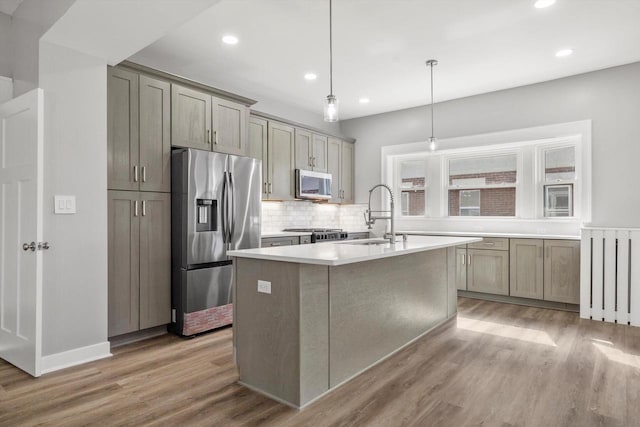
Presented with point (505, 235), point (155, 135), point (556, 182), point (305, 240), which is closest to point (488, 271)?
point (505, 235)

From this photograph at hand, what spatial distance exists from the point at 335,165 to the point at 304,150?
2.56 feet

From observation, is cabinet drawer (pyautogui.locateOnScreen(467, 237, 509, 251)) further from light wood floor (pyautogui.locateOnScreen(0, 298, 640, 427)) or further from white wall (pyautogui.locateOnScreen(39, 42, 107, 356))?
white wall (pyautogui.locateOnScreen(39, 42, 107, 356))

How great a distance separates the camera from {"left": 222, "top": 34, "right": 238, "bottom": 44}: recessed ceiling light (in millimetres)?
3529

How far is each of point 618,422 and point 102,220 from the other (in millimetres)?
3612

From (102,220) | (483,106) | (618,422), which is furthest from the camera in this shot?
(483,106)

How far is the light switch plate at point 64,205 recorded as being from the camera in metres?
2.77

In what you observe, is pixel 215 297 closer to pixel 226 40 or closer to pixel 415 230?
pixel 226 40

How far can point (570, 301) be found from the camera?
4371mm

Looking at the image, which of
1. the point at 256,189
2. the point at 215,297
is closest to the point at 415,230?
the point at 256,189

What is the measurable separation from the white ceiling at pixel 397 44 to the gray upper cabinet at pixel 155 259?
1599mm

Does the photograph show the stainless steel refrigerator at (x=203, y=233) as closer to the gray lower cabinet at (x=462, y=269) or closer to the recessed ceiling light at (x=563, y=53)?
the gray lower cabinet at (x=462, y=269)

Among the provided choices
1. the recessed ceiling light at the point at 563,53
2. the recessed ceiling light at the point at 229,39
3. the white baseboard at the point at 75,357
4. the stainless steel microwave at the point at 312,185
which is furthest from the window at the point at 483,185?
the white baseboard at the point at 75,357

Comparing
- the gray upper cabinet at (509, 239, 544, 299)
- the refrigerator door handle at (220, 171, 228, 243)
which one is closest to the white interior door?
the refrigerator door handle at (220, 171, 228, 243)

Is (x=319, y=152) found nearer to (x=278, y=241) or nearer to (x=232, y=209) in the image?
(x=278, y=241)
